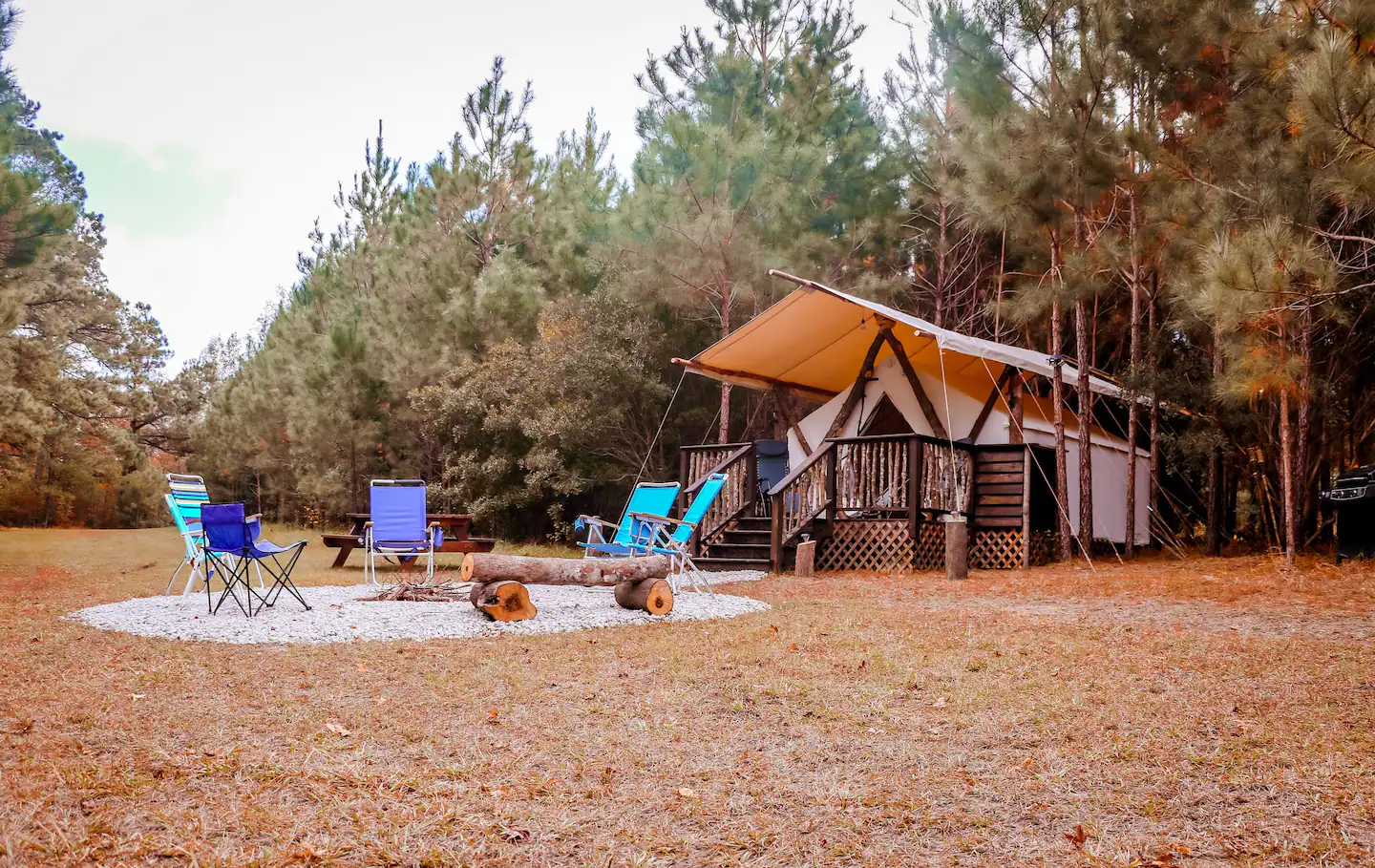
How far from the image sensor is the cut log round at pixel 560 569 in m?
5.99

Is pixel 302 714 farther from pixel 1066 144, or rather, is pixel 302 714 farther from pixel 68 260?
pixel 68 260

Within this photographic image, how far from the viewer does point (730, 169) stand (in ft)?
44.9

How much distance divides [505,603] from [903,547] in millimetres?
5413

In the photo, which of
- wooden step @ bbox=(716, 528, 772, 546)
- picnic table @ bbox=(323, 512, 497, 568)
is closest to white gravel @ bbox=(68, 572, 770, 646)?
picnic table @ bbox=(323, 512, 497, 568)

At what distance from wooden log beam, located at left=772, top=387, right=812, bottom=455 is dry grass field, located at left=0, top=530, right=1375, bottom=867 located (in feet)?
22.2

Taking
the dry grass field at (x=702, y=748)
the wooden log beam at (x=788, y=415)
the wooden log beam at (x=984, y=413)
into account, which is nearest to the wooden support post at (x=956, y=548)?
the wooden log beam at (x=984, y=413)

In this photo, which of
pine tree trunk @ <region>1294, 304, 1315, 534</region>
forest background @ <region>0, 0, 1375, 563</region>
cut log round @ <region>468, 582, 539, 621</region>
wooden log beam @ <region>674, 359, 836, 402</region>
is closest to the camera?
cut log round @ <region>468, 582, 539, 621</region>

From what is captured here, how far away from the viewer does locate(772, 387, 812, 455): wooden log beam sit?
12305 mm

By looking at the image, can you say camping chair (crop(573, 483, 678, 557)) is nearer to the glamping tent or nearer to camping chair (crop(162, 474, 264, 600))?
the glamping tent

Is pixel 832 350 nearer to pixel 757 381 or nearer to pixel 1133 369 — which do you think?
pixel 757 381

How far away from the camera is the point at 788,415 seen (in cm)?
1255

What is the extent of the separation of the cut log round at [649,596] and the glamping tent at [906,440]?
3.81m

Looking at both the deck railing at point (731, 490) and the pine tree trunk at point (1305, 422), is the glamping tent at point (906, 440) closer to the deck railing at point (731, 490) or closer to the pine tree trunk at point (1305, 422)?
the deck railing at point (731, 490)

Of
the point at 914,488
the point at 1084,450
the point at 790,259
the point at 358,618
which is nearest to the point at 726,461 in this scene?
the point at 914,488
